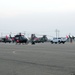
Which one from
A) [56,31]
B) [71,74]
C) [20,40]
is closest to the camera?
[71,74]

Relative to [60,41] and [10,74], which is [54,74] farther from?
[60,41]

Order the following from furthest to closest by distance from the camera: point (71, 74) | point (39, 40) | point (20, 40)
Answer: point (39, 40) < point (20, 40) < point (71, 74)

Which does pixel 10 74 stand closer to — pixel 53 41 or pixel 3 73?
pixel 3 73

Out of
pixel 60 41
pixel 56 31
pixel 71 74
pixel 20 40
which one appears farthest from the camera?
pixel 56 31

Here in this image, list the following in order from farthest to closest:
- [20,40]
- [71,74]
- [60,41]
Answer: [60,41] → [20,40] → [71,74]

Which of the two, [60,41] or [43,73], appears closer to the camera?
[43,73]

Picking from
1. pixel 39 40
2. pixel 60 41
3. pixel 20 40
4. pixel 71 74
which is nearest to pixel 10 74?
pixel 71 74

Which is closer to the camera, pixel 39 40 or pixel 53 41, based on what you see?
pixel 53 41

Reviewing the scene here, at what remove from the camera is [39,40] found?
102m

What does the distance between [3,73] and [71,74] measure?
2799 mm

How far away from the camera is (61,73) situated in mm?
12258

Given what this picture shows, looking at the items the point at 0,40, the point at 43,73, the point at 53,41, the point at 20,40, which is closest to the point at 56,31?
the point at 0,40

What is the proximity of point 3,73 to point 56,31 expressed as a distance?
161691 mm

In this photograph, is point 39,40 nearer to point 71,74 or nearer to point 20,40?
point 20,40
